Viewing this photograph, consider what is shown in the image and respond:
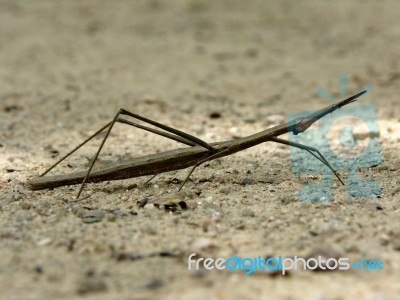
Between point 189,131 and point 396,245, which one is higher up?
point 189,131

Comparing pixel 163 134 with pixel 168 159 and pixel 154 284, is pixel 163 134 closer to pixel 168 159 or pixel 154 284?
pixel 168 159

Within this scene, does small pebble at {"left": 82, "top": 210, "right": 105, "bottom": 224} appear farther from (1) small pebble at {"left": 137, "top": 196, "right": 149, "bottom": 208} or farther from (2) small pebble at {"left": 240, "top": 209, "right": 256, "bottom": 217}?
(2) small pebble at {"left": 240, "top": 209, "right": 256, "bottom": 217}

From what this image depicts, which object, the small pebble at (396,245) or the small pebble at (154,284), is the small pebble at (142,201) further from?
the small pebble at (396,245)

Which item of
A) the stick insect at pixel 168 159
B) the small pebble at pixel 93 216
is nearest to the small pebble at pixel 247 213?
the stick insect at pixel 168 159

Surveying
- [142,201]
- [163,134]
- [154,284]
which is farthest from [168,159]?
[154,284]

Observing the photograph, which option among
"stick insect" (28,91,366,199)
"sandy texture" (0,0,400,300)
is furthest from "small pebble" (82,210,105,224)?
A: "stick insect" (28,91,366,199)

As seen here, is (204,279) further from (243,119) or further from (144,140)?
(243,119)
